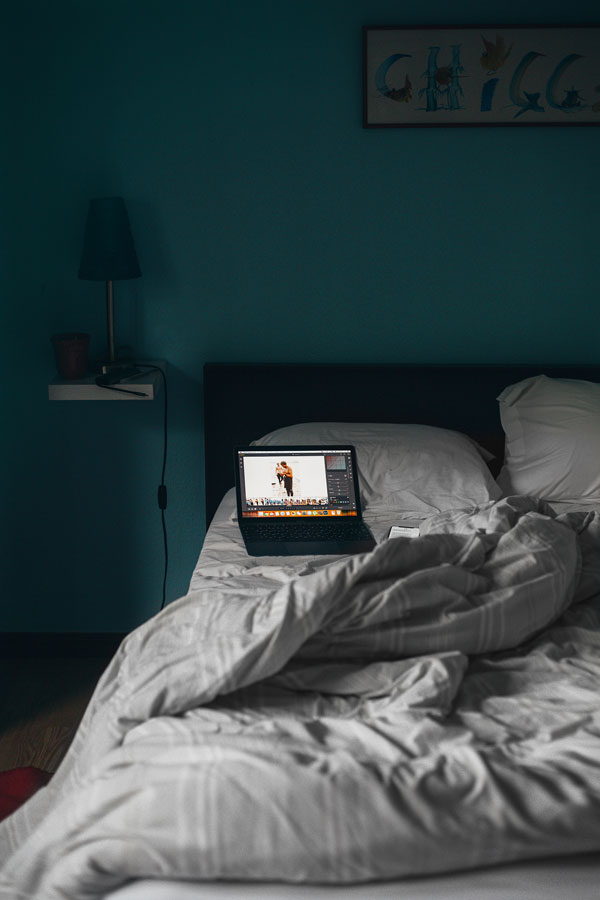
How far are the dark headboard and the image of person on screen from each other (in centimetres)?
42

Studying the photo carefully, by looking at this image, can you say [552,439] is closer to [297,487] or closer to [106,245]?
[297,487]

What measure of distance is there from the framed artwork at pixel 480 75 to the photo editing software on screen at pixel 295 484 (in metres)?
1.07

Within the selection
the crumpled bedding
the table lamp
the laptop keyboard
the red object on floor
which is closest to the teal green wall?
the table lamp

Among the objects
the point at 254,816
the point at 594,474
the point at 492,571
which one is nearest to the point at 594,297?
the point at 594,474

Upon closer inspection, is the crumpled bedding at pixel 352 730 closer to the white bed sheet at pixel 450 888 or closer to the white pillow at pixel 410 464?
the white bed sheet at pixel 450 888

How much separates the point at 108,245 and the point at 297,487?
91 cm

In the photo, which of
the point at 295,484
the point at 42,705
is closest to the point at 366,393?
the point at 295,484

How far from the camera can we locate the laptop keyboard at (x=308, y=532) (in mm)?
2312

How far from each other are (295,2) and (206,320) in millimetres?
982

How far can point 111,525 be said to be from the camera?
120 inches

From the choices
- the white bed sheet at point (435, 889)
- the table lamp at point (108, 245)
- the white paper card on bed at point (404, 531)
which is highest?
the table lamp at point (108, 245)

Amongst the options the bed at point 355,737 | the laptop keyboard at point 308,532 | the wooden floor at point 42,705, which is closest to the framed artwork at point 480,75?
the laptop keyboard at point 308,532

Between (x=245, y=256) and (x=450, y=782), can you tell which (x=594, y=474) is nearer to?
(x=245, y=256)

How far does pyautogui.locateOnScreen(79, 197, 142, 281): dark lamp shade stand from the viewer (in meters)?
2.66
